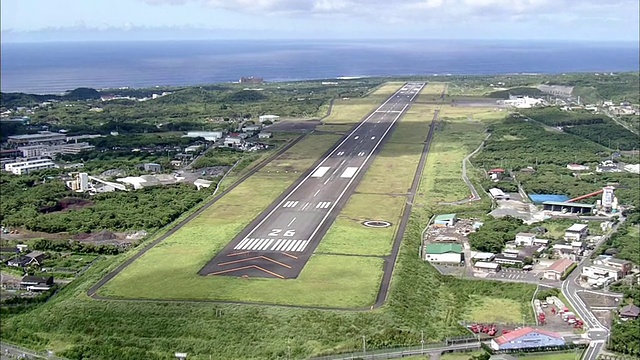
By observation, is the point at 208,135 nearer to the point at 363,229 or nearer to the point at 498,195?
the point at 498,195

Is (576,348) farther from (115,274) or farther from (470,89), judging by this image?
(470,89)

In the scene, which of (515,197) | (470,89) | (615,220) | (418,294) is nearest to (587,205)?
(615,220)

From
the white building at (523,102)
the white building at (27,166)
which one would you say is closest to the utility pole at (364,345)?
the white building at (27,166)

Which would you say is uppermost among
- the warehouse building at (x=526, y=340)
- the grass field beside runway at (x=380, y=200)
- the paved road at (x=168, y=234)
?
the grass field beside runway at (x=380, y=200)

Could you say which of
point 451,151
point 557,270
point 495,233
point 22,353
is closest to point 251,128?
point 451,151

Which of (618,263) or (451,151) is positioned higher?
(451,151)

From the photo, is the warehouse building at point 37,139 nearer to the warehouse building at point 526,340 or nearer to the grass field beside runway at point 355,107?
the grass field beside runway at point 355,107
